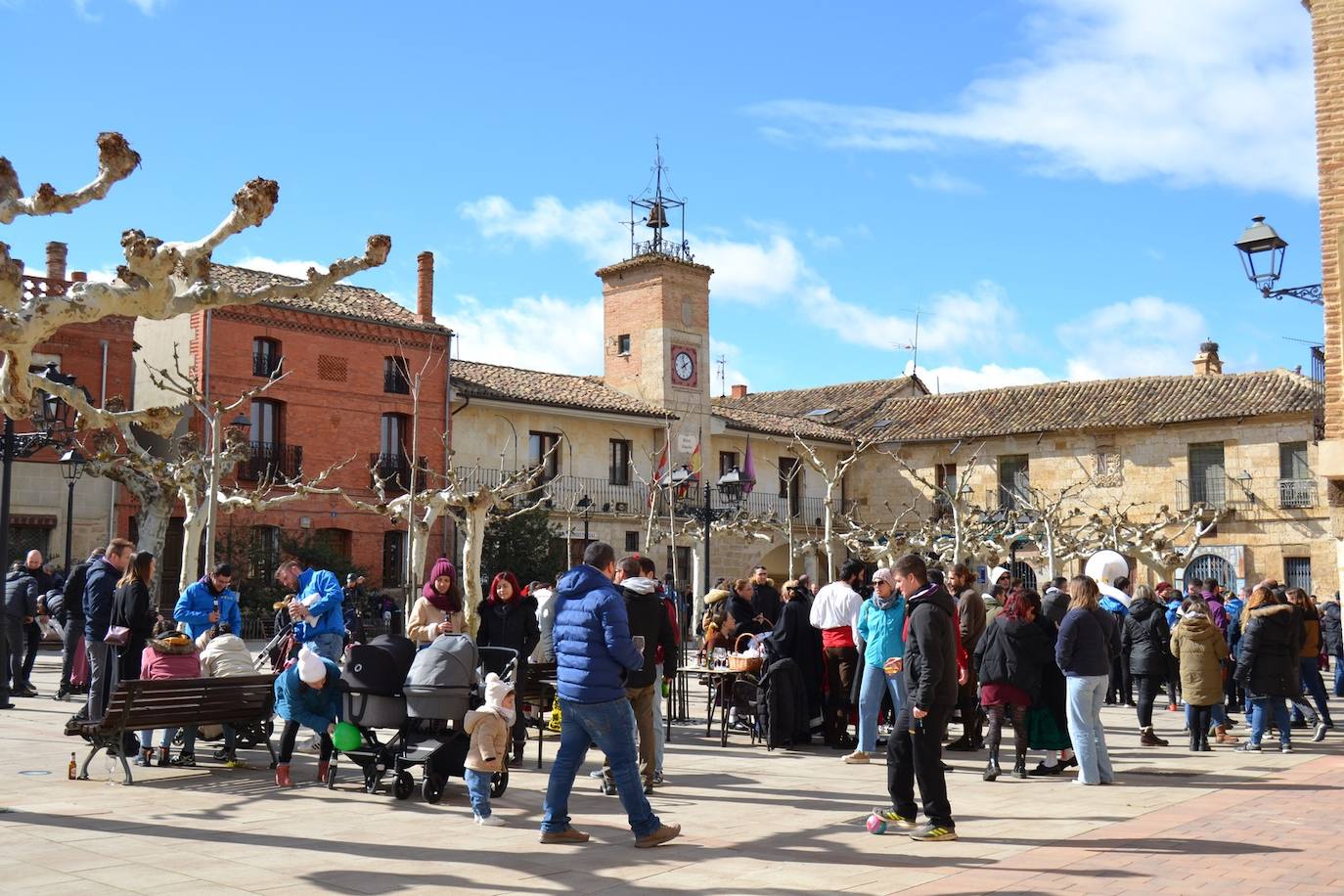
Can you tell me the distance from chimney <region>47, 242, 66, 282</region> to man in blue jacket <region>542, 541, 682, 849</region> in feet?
102

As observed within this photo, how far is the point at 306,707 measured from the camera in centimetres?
899

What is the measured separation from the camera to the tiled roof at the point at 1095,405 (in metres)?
38.5

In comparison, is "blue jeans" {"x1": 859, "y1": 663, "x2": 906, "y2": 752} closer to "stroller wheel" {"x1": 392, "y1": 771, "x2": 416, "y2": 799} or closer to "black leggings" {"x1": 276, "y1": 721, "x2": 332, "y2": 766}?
"stroller wheel" {"x1": 392, "y1": 771, "x2": 416, "y2": 799}

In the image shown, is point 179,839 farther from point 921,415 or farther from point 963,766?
point 921,415

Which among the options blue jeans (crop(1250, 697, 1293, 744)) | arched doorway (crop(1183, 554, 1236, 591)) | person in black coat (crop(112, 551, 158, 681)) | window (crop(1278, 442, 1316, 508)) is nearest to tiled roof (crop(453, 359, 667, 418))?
arched doorway (crop(1183, 554, 1236, 591))

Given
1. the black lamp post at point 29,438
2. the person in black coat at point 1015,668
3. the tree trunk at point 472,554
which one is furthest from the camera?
the tree trunk at point 472,554

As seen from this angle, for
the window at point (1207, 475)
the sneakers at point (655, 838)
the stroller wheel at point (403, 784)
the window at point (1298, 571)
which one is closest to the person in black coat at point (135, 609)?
the stroller wheel at point (403, 784)

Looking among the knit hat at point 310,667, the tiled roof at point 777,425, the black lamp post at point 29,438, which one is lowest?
the knit hat at point 310,667

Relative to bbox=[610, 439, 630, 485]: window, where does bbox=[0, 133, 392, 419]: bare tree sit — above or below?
→ below

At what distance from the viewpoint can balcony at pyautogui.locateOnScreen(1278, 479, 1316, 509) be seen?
3704cm

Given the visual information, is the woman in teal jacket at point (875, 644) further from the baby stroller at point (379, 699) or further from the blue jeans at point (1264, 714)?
the baby stroller at point (379, 699)

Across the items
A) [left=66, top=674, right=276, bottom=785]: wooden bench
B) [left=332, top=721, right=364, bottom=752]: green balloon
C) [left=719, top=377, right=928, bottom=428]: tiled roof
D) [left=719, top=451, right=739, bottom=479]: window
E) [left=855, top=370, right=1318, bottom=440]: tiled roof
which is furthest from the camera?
[left=719, top=377, right=928, bottom=428]: tiled roof

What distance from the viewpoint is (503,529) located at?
34.8m

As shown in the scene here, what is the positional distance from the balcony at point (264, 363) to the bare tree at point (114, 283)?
23.9 meters
